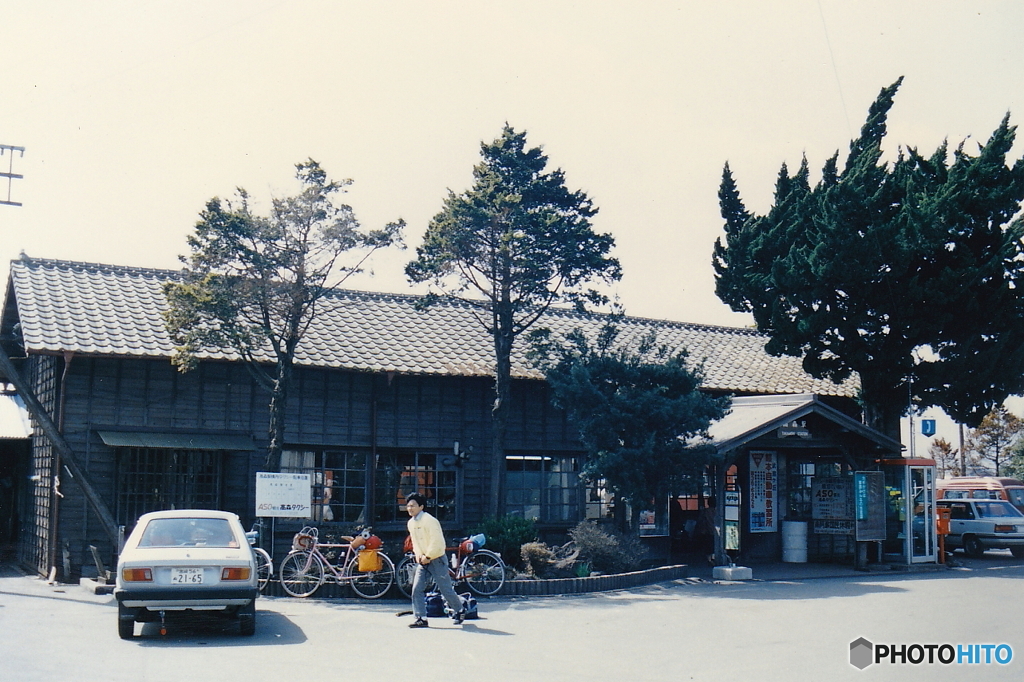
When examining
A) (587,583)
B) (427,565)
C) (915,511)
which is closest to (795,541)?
(915,511)

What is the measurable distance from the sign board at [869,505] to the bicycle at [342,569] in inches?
385

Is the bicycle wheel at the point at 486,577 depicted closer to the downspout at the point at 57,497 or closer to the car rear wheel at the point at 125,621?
Result: the car rear wheel at the point at 125,621

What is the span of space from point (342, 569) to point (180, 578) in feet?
14.2

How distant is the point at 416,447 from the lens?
19.1 metres

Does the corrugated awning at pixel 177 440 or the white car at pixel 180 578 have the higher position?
the corrugated awning at pixel 177 440

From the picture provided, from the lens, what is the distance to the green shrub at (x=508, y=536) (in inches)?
643

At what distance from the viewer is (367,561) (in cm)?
1448

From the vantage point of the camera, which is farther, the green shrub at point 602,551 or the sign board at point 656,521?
the sign board at point 656,521

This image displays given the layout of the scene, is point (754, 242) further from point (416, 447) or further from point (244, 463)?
point (244, 463)

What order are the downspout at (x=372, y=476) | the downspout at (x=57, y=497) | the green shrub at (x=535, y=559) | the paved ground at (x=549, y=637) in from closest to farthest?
1. the paved ground at (x=549, y=637)
2. the downspout at (x=57, y=497)
3. the green shrub at (x=535, y=559)
4. the downspout at (x=372, y=476)

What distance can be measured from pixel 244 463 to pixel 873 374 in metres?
13.4

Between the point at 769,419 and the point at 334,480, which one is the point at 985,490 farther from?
the point at 334,480

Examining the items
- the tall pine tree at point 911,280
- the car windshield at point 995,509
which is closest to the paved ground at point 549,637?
the tall pine tree at point 911,280

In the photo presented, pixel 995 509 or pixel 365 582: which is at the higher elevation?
pixel 995 509
